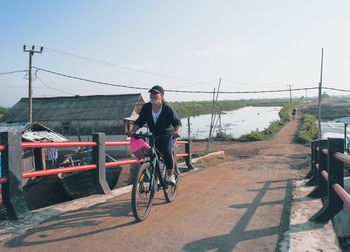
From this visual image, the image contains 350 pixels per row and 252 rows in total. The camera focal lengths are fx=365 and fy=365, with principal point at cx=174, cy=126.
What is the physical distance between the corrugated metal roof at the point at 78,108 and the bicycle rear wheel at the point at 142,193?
24.1 metres

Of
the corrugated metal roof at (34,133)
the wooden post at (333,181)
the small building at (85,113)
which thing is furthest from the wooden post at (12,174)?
the small building at (85,113)

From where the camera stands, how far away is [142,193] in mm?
4676

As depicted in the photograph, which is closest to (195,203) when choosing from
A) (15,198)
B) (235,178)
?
(15,198)

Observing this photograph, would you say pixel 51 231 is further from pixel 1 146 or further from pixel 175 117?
pixel 175 117

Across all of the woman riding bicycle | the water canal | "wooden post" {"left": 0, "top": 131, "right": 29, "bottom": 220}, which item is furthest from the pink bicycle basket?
the water canal

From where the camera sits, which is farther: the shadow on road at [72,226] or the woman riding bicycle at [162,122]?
the woman riding bicycle at [162,122]

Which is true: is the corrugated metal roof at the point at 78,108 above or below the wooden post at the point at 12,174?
above

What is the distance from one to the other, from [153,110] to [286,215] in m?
2.34

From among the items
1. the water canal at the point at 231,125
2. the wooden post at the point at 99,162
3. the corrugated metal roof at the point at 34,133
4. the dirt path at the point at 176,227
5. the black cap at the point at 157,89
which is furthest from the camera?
the water canal at the point at 231,125

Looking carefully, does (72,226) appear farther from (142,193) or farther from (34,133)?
(34,133)

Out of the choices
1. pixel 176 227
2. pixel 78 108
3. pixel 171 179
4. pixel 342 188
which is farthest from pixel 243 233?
pixel 78 108

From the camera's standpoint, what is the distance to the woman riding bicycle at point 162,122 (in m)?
5.13

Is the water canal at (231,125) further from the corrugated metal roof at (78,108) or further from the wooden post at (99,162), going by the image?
the wooden post at (99,162)

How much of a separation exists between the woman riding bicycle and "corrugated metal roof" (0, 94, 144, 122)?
23594 mm
